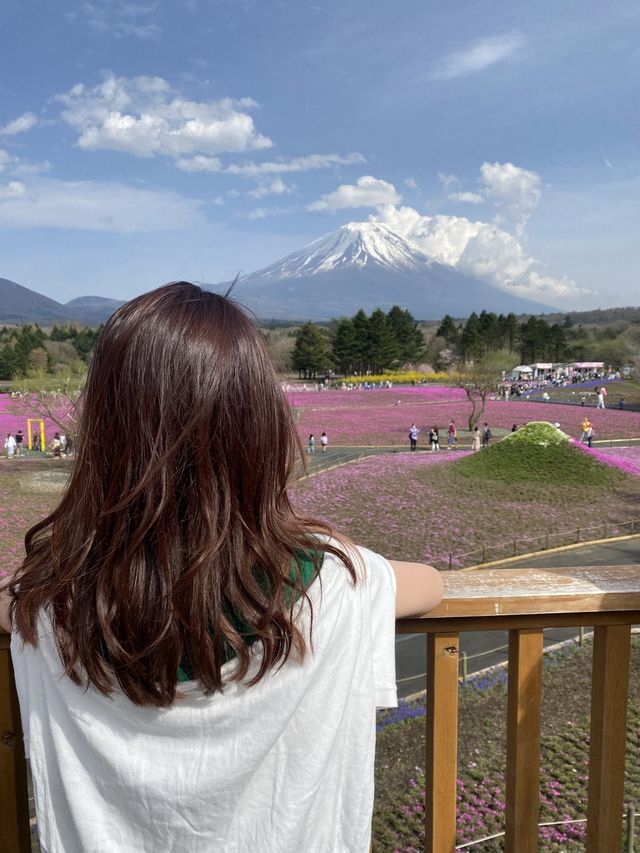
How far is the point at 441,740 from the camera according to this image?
1.46 m

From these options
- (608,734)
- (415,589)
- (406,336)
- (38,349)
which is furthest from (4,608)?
(406,336)

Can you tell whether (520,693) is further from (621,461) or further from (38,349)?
(38,349)

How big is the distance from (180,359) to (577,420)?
3415 centimetres

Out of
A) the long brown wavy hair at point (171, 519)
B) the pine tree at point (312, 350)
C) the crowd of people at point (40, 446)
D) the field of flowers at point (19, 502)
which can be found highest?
the pine tree at point (312, 350)

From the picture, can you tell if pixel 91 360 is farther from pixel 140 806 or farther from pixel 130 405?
pixel 140 806

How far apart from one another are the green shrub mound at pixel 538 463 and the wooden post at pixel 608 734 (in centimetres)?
1609

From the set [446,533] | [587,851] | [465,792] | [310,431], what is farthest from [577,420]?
[587,851]

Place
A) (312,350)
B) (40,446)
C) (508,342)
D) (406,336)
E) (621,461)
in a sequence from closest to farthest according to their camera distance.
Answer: (621,461) → (40,446) → (312,350) → (406,336) → (508,342)

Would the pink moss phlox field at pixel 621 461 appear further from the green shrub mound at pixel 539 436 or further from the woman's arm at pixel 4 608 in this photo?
the woman's arm at pixel 4 608

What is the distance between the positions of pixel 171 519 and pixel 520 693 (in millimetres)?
895

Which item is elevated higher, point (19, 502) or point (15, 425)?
Answer: point (15, 425)

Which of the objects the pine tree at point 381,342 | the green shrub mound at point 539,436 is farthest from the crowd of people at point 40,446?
the pine tree at point 381,342

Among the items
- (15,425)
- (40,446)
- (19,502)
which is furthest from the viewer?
(15,425)

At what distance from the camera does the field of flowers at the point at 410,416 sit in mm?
29250
